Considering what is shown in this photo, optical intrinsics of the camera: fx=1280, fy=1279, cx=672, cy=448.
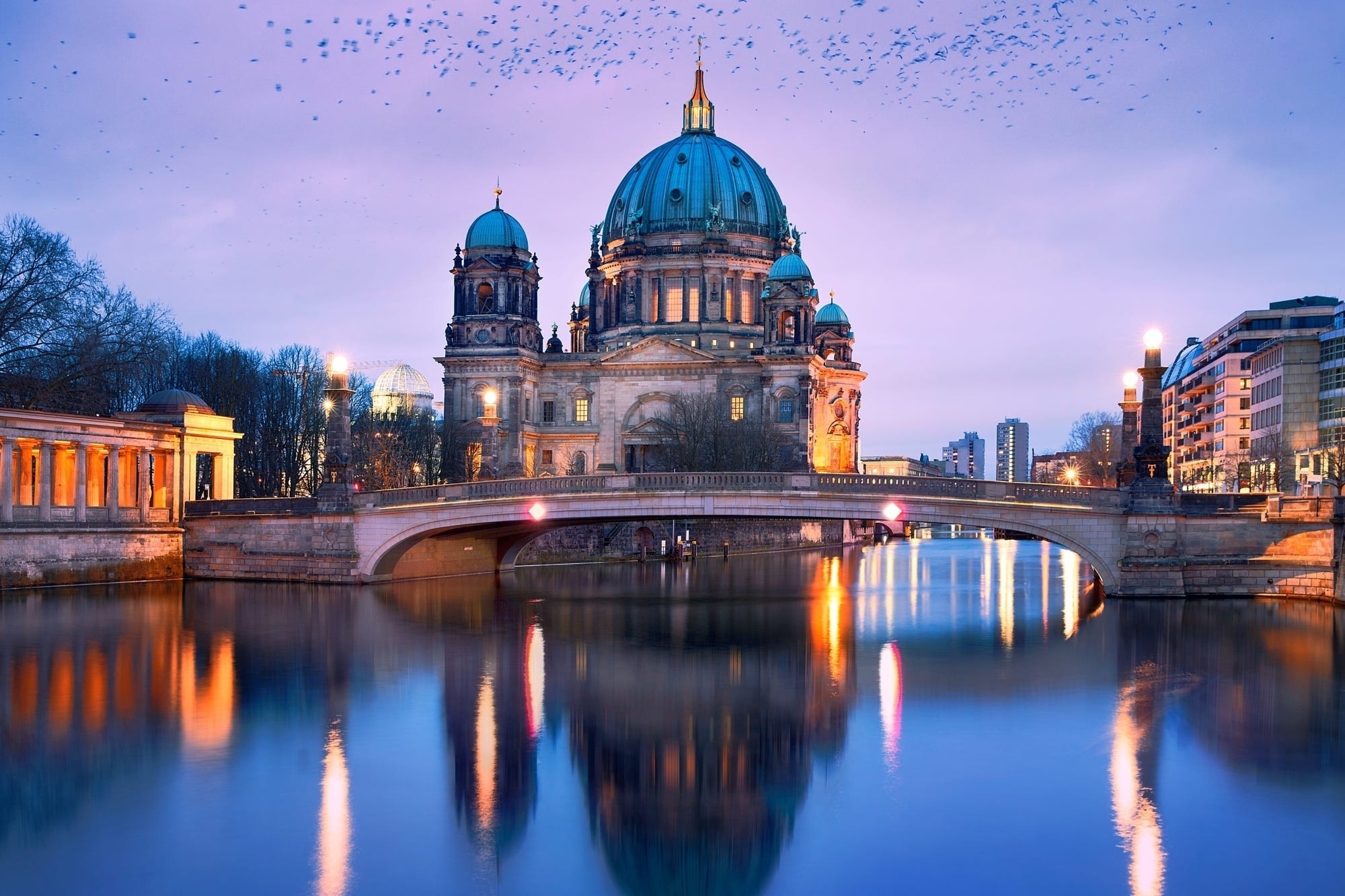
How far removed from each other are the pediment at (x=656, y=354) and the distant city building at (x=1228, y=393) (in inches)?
1624

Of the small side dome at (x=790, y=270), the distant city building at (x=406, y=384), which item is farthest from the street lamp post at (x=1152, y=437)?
the distant city building at (x=406, y=384)

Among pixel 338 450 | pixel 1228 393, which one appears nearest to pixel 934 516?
pixel 338 450

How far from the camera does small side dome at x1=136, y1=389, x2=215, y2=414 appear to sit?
5762 centimetres

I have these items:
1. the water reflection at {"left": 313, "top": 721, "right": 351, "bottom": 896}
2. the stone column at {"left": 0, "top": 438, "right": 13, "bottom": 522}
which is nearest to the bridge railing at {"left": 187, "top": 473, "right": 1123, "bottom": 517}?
the stone column at {"left": 0, "top": 438, "right": 13, "bottom": 522}

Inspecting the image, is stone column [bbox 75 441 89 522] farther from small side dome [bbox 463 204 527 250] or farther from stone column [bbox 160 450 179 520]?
small side dome [bbox 463 204 527 250]

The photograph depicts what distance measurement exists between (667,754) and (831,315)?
104995 mm

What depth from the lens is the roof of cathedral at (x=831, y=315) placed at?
122 meters

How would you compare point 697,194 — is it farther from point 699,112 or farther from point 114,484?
point 114,484

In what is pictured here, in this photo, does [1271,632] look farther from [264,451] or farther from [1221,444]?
[1221,444]

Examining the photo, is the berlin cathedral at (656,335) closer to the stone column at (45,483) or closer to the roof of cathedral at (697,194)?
the roof of cathedral at (697,194)

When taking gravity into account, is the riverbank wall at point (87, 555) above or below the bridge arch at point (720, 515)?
below

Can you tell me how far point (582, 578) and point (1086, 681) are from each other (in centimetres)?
3377

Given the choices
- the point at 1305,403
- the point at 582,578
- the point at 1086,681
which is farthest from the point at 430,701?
the point at 1305,403

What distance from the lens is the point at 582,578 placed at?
59.4 m
